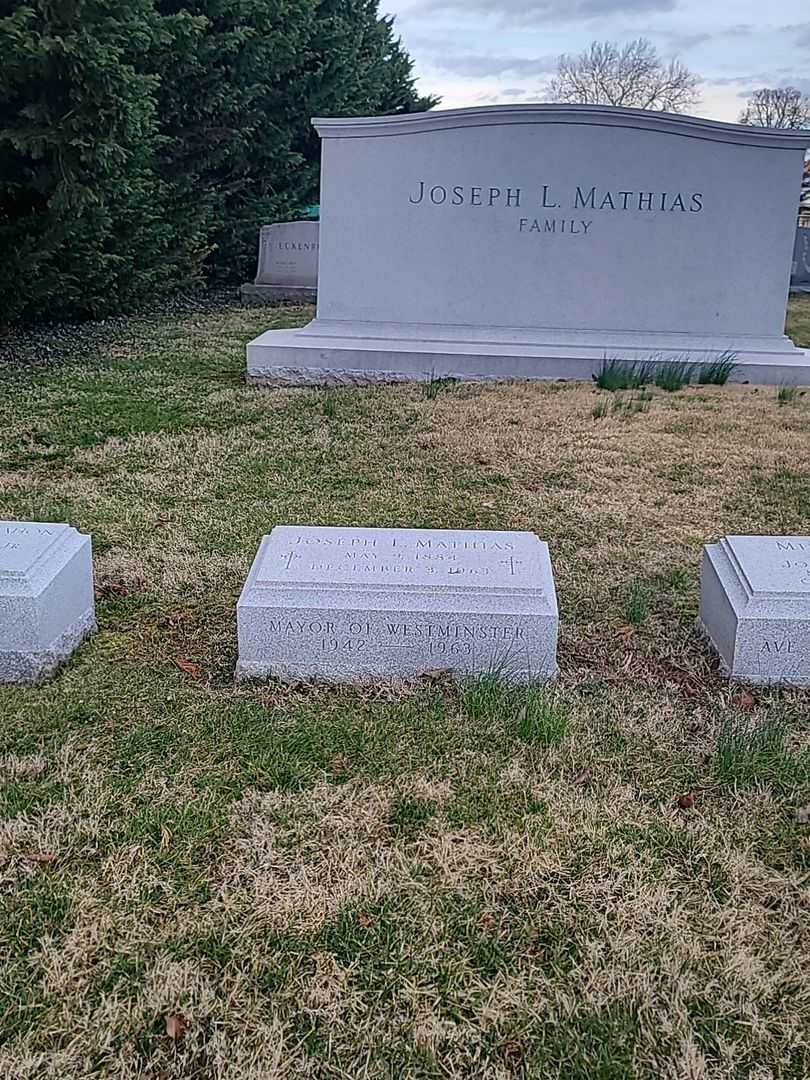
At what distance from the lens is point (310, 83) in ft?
44.7

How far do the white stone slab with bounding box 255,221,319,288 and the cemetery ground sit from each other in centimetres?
936

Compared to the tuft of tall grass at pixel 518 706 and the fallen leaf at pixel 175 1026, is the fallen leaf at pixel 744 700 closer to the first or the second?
the tuft of tall grass at pixel 518 706

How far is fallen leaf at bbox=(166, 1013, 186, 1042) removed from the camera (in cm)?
159

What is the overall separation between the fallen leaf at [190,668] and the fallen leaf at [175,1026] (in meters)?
1.24

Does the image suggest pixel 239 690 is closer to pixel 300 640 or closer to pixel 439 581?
pixel 300 640

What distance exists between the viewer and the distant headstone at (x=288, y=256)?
1269cm

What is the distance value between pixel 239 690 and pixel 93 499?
197 cm

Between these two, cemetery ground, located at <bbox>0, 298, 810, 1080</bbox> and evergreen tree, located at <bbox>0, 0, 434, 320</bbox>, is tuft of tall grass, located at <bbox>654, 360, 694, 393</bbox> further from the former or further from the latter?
evergreen tree, located at <bbox>0, 0, 434, 320</bbox>

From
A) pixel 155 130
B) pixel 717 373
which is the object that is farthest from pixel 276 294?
pixel 717 373

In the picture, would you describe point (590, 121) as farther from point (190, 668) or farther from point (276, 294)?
point (276, 294)

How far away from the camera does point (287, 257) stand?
12812 millimetres

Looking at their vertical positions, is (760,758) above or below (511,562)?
below

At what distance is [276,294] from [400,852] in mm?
11194

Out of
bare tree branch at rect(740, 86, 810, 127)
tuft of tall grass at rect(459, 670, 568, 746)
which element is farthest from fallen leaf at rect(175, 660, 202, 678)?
bare tree branch at rect(740, 86, 810, 127)
